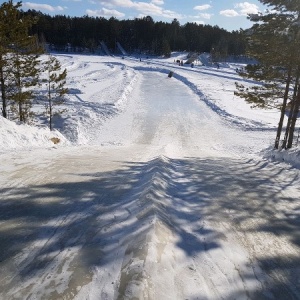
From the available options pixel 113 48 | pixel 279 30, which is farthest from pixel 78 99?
pixel 113 48

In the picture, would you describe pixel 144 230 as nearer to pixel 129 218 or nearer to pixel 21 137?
pixel 129 218

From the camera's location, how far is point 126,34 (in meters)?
129

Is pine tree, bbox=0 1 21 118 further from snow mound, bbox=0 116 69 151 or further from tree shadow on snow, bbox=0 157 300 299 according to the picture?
tree shadow on snow, bbox=0 157 300 299

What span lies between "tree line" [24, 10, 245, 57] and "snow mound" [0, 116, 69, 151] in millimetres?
107455

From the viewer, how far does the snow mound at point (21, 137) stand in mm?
12156

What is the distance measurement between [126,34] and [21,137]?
126196 mm

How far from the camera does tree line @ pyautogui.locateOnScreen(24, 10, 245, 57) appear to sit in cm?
12056

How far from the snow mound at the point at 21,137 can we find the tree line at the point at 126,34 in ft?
353

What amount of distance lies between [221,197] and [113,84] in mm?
40313

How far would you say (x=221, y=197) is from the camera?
654 cm

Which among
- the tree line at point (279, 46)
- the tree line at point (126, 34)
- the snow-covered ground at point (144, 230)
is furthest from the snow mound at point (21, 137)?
the tree line at point (126, 34)

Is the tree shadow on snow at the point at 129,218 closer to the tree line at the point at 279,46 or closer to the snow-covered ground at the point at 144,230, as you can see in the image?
the snow-covered ground at the point at 144,230

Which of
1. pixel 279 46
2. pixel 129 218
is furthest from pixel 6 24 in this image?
pixel 129 218

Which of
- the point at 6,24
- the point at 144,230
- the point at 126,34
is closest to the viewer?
the point at 144,230
